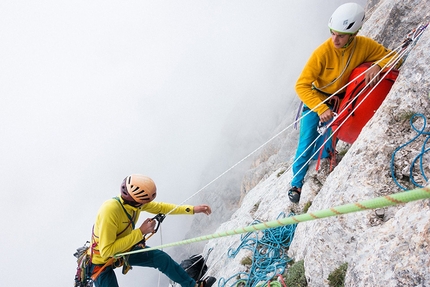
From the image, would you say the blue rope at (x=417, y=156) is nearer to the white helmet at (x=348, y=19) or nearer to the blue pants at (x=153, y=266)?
the white helmet at (x=348, y=19)

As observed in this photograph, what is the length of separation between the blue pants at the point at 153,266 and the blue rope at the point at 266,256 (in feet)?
2.88

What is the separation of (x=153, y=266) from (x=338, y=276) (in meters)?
3.28

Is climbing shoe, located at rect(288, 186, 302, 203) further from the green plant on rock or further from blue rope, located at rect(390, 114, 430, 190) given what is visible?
blue rope, located at rect(390, 114, 430, 190)

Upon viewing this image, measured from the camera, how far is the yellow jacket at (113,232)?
409 centimetres

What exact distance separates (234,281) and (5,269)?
222m

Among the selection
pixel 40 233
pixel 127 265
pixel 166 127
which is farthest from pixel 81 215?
pixel 127 265

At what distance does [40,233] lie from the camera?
193m

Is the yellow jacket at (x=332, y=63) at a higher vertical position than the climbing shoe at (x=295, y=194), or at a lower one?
higher

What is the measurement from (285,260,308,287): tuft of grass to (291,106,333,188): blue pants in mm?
1852

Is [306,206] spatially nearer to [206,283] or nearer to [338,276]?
[338,276]

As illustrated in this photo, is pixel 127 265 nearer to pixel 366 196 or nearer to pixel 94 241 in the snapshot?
pixel 94 241

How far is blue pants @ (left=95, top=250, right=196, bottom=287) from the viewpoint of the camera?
4598mm

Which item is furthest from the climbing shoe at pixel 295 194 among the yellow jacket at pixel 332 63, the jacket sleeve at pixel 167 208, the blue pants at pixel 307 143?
the jacket sleeve at pixel 167 208

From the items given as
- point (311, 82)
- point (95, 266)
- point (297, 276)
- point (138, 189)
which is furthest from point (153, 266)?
point (311, 82)
